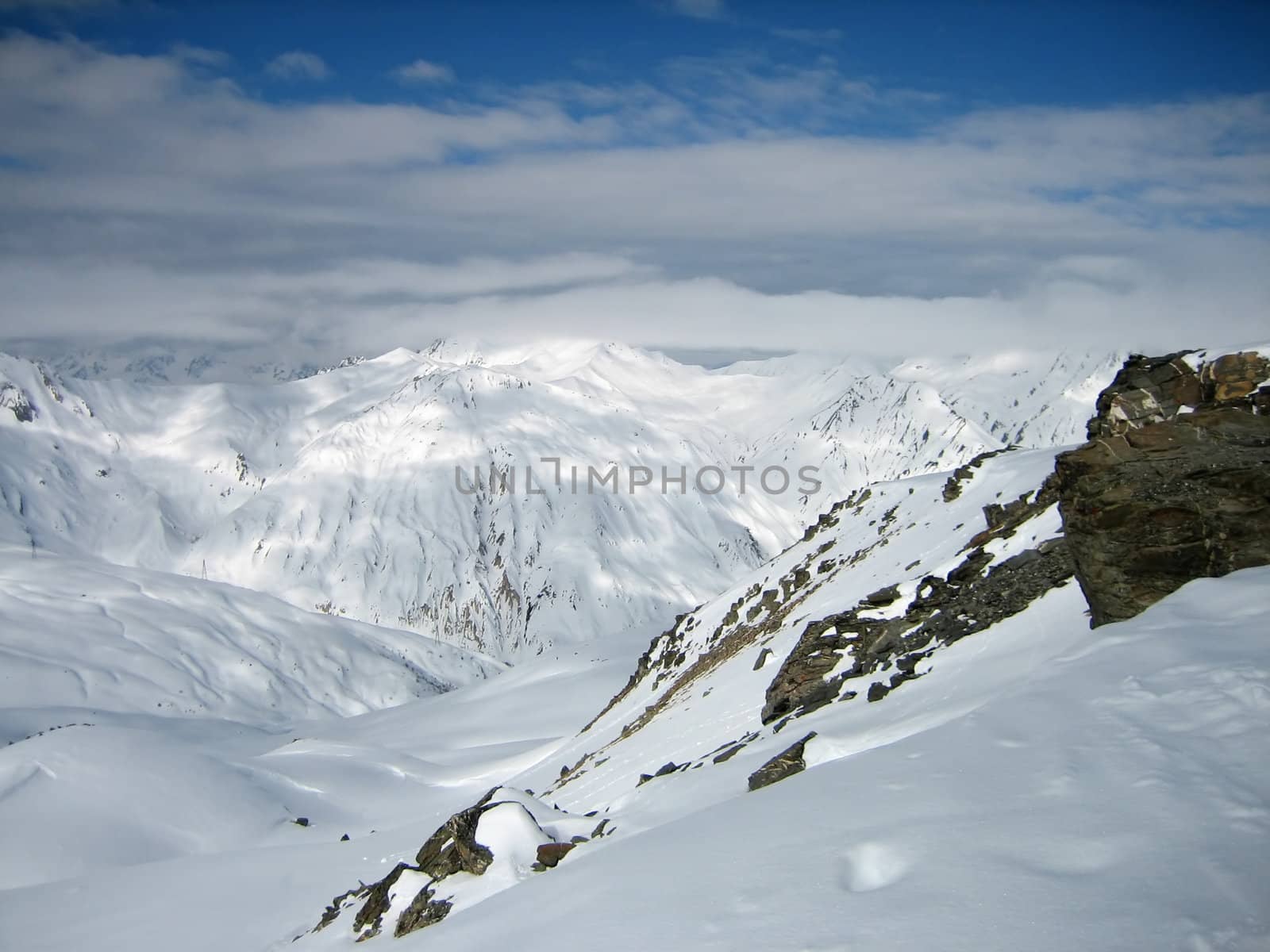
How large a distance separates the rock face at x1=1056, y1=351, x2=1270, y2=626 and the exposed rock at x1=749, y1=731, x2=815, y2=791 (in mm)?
5154

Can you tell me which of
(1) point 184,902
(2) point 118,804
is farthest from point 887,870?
(2) point 118,804

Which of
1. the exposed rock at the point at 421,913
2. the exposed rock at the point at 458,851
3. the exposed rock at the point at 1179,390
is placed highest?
the exposed rock at the point at 1179,390

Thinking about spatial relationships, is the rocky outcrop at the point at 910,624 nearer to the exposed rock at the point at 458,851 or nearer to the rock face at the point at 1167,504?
the rock face at the point at 1167,504

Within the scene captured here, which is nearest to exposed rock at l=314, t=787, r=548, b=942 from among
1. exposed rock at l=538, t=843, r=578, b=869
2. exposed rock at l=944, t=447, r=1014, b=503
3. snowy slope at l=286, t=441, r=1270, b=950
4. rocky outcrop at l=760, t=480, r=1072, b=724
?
exposed rock at l=538, t=843, r=578, b=869

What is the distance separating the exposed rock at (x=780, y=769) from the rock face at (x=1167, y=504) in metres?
5.15

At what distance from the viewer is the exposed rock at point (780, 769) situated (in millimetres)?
12992

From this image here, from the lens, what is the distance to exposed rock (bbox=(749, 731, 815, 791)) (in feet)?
42.6

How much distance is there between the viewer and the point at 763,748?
17031 mm

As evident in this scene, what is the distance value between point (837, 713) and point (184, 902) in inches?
838

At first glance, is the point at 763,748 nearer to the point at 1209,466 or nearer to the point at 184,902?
the point at 1209,466

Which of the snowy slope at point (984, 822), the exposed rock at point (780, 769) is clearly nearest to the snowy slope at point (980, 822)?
the snowy slope at point (984, 822)

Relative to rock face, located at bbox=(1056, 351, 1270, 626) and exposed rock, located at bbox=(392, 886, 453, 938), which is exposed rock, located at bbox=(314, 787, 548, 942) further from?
rock face, located at bbox=(1056, 351, 1270, 626)

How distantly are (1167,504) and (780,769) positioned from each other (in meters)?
6.90

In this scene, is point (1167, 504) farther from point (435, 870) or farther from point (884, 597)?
point (435, 870)
